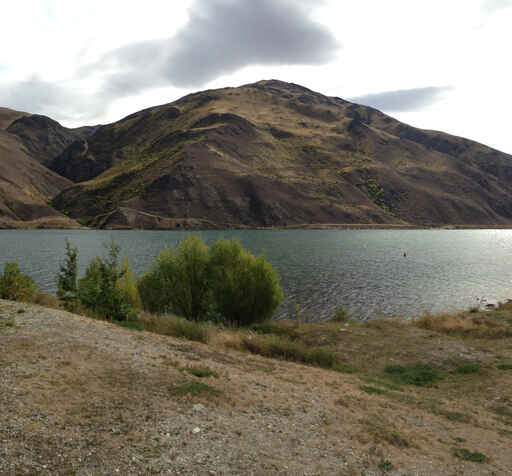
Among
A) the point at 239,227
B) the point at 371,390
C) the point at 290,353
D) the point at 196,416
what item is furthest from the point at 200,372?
the point at 239,227

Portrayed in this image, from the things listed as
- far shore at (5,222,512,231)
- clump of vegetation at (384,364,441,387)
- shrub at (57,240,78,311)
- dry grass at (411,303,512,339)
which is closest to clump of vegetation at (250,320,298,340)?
clump of vegetation at (384,364,441,387)

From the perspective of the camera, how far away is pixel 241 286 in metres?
24.0

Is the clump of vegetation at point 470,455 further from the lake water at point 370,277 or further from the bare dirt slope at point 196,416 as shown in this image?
the lake water at point 370,277

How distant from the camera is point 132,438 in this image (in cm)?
651

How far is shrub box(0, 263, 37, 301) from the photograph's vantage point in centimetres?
1570

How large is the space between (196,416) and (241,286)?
16.3 metres

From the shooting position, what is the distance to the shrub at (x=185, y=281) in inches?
947

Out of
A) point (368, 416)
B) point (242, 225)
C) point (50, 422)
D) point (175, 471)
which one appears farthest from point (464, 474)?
point (242, 225)

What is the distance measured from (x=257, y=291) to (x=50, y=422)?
18.0 m

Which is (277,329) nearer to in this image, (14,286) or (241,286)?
(241,286)

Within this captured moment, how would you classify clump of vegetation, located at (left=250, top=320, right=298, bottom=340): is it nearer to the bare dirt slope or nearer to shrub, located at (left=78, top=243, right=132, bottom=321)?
shrub, located at (left=78, top=243, right=132, bottom=321)

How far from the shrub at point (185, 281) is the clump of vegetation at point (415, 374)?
12187 millimetres

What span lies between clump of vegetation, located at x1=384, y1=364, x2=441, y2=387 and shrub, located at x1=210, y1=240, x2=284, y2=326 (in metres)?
9.80

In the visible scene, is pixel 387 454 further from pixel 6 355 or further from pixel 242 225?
pixel 242 225
